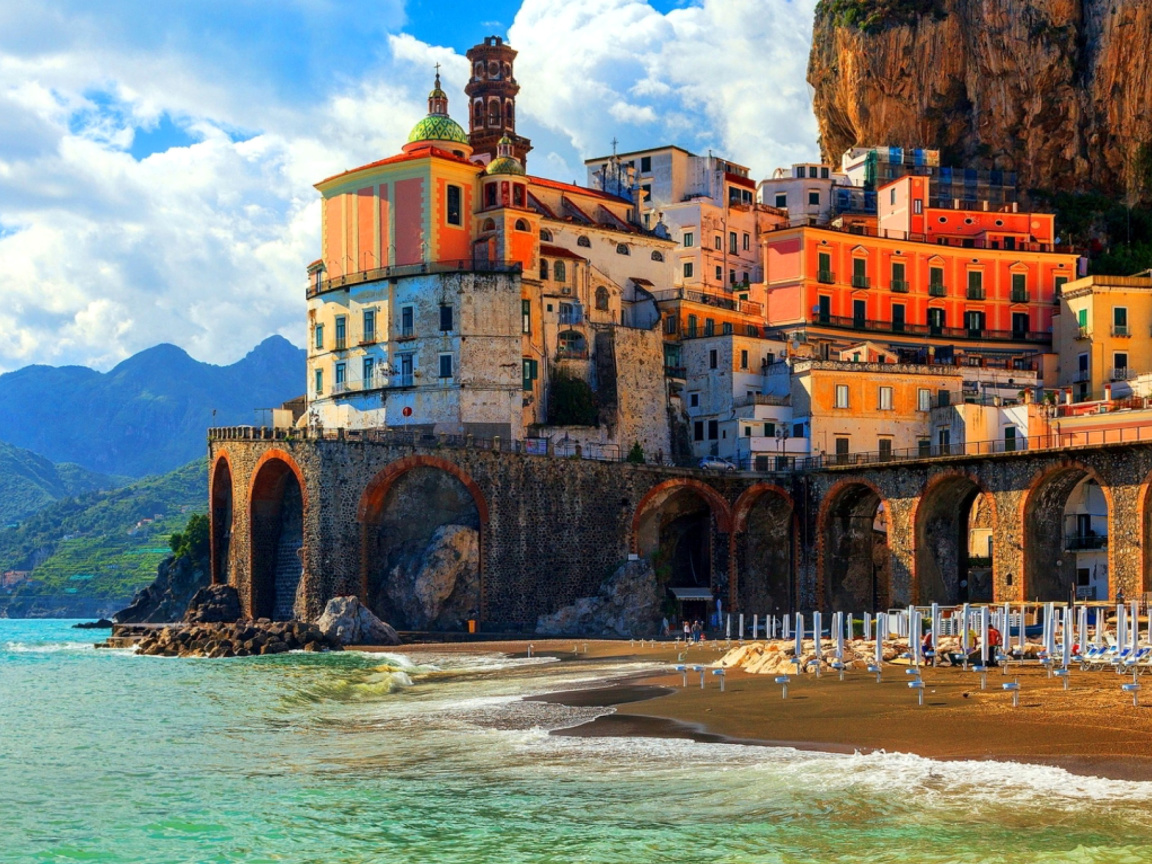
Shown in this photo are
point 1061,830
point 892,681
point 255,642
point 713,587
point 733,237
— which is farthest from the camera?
point 733,237

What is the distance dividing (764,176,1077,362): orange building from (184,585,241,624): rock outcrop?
3457 cm

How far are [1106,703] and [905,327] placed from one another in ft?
192

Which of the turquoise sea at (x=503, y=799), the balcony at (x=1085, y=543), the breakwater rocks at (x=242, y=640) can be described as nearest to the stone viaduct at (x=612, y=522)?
the balcony at (x=1085, y=543)

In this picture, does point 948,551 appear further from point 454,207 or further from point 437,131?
point 437,131

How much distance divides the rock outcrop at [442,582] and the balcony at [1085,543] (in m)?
25.3

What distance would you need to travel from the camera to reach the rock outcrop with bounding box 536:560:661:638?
217 ft

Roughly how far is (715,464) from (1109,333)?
23635mm

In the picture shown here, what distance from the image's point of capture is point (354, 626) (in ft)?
208

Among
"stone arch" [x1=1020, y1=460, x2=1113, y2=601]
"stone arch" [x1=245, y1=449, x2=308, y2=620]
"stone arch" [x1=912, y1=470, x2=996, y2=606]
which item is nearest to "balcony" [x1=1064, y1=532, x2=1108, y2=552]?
"stone arch" [x1=1020, y1=460, x2=1113, y2=601]

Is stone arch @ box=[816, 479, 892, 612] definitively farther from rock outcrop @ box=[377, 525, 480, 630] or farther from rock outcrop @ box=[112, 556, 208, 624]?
rock outcrop @ box=[112, 556, 208, 624]

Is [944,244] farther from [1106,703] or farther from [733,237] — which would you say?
[1106,703]

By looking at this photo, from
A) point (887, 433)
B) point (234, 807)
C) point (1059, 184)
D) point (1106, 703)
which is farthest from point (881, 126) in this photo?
point (234, 807)

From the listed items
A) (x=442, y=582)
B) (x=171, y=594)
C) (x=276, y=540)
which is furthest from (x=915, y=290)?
(x=171, y=594)

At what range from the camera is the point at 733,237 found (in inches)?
3625
